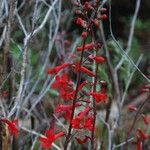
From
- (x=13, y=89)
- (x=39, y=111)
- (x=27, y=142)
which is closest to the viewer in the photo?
(x=13, y=89)

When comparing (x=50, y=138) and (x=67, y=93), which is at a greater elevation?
(x=67, y=93)

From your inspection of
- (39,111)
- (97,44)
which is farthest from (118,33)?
(97,44)

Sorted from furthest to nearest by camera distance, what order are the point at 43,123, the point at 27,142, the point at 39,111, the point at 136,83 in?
the point at 136,83 → the point at 39,111 → the point at 43,123 → the point at 27,142

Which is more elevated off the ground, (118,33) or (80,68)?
(80,68)

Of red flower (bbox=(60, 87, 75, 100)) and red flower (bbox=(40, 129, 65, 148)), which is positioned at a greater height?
red flower (bbox=(60, 87, 75, 100))

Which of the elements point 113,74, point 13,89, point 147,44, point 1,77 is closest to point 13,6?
point 1,77

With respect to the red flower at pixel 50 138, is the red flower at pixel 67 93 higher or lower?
higher

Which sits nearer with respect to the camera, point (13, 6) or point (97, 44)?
point (97, 44)

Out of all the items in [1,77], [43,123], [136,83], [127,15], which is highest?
[1,77]

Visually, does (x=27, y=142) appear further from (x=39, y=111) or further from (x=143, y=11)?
(x=143, y=11)
